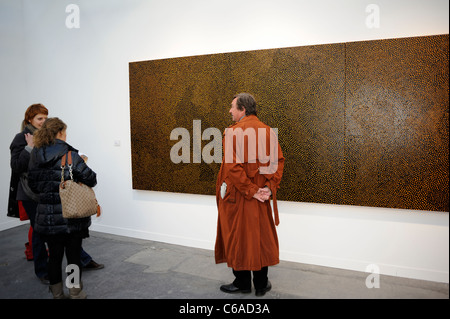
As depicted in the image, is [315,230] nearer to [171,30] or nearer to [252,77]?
[252,77]

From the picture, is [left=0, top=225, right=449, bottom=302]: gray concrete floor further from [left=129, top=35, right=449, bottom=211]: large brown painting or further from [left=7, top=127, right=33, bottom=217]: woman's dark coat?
[left=7, top=127, right=33, bottom=217]: woman's dark coat

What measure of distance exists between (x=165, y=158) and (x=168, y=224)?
78 cm

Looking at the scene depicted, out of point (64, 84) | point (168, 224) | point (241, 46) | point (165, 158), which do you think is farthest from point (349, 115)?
point (64, 84)

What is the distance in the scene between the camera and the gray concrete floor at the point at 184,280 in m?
2.59

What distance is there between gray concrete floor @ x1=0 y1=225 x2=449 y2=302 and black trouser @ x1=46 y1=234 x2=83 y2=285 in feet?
1.10

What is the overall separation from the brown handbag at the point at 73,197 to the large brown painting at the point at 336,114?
142 cm

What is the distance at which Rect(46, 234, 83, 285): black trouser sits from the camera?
2.35 meters

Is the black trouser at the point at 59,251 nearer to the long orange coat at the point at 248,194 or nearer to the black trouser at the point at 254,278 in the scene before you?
the long orange coat at the point at 248,194

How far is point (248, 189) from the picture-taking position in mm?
2371

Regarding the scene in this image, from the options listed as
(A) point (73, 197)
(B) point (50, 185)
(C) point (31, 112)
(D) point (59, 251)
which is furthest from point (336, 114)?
(C) point (31, 112)

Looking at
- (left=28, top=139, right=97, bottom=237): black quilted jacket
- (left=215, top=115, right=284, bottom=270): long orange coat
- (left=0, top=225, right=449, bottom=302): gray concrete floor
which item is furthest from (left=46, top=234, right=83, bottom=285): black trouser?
(left=215, top=115, right=284, bottom=270): long orange coat

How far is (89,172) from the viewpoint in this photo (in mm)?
2406

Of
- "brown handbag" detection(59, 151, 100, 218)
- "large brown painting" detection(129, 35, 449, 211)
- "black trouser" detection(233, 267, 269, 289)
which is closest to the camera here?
"brown handbag" detection(59, 151, 100, 218)

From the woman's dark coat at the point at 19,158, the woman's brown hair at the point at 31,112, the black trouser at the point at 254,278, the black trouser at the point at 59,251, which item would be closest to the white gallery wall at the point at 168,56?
the black trouser at the point at 254,278
